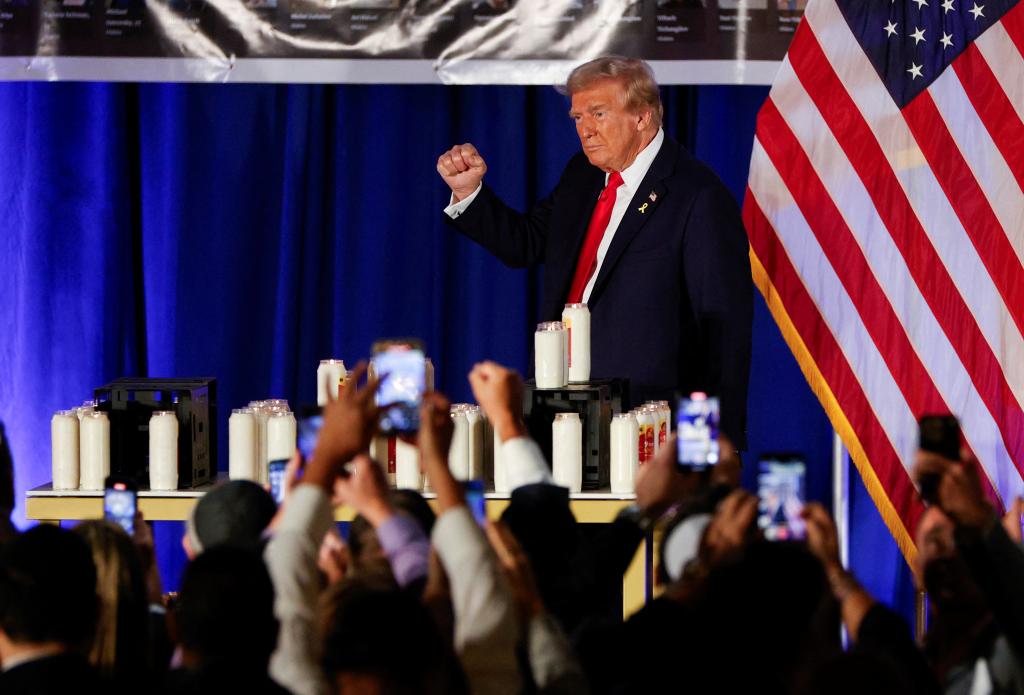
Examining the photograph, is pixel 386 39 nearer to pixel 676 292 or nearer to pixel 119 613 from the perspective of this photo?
pixel 676 292

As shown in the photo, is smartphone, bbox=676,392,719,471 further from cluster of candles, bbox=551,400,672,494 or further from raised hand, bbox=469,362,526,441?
cluster of candles, bbox=551,400,672,494

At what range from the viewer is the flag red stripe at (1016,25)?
182 inches

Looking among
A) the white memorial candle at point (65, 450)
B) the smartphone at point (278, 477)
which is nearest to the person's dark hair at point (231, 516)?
the smartphone at point (278, 477)

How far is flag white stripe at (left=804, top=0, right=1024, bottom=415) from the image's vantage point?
181 inches

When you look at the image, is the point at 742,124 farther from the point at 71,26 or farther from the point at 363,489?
the point at 363,489

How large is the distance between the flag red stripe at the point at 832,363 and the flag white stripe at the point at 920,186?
0.41 m

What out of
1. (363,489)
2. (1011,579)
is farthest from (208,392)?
(1011,579)

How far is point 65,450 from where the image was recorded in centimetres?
393

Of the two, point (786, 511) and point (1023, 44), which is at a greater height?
point (1023, 44)

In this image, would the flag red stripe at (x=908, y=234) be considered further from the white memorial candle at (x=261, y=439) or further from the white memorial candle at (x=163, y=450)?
the white memorial candle at (x=163, y=450)

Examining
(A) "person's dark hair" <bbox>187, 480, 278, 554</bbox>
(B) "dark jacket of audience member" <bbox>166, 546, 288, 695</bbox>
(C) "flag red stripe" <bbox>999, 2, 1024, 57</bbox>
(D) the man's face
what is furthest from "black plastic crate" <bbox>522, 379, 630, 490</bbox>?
(B) "dark jacket of audience member" <bbox>166, 546, 288, 695</bbox>

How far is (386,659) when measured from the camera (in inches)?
75.0

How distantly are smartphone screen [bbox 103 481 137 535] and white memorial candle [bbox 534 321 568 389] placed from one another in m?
1.31

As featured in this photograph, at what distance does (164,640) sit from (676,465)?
0.91 metres
